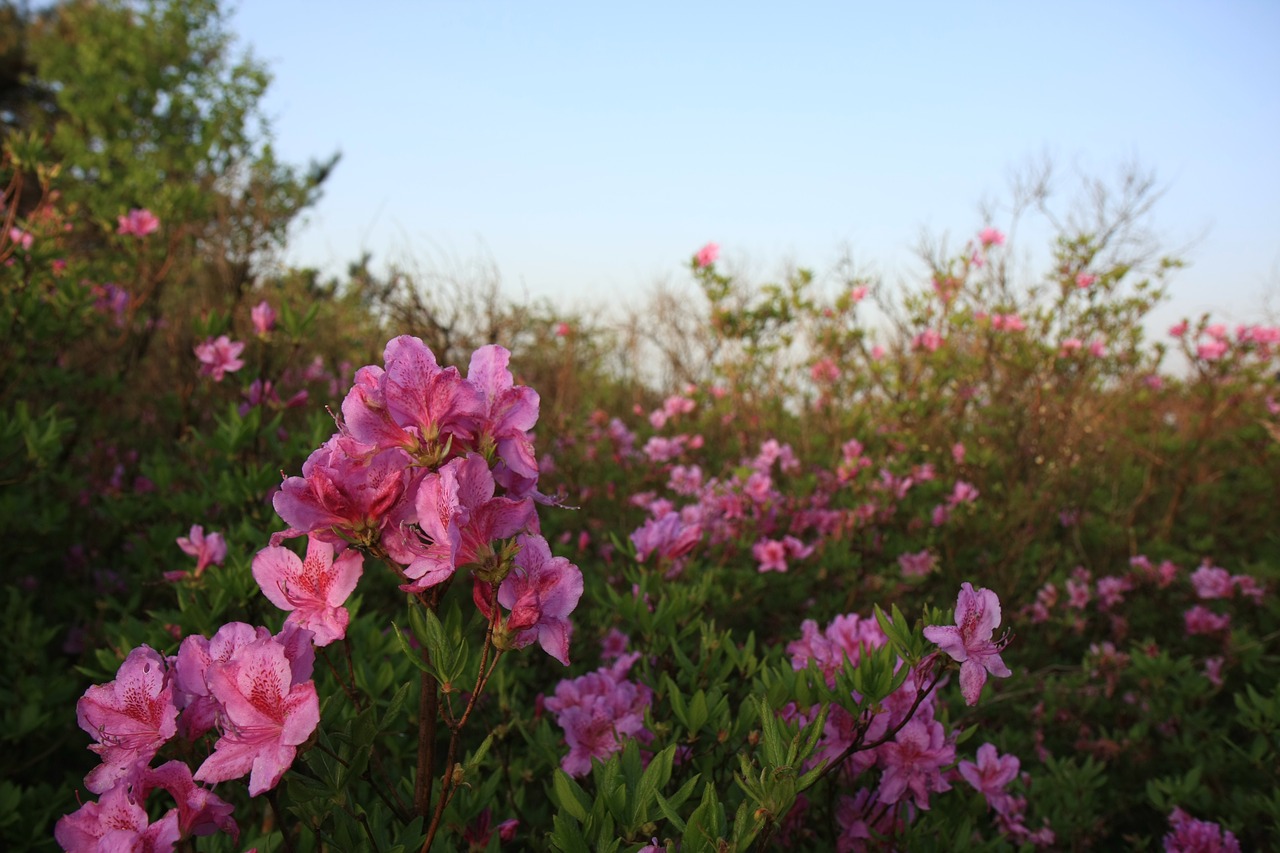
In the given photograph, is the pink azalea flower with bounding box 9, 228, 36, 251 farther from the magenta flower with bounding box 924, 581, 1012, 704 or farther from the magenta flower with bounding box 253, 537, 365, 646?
the magenta flower with bounding box 924, 581, 1012, 704

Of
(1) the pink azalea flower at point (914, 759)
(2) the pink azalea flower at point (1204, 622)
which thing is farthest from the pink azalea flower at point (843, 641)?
(2) the pink azalea flower at point (1204, 622)

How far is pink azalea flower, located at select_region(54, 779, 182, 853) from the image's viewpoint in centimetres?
78

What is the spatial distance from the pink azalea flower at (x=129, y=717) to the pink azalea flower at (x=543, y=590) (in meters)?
0.39

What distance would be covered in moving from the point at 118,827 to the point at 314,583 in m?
0.32

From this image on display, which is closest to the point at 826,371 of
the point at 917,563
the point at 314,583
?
the point at 917,563

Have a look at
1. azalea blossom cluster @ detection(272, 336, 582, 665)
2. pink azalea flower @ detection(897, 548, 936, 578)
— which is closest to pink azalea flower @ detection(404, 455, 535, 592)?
azalea blossom cluster @ detection(272, 336, 582, 665)

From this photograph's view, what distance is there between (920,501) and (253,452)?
3.55 metres

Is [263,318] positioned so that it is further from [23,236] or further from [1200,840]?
[1200,840]

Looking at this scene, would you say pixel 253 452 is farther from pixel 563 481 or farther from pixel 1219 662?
pixel 1219 662

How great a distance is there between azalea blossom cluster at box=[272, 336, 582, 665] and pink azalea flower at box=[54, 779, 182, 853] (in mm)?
246

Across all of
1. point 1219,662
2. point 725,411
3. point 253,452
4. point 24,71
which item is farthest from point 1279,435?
point 24,71

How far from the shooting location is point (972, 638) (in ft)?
3.24

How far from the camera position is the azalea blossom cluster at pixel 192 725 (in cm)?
75

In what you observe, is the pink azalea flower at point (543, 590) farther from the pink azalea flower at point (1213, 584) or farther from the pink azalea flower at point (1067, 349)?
the pink azalea flower at point (1067, 349)
